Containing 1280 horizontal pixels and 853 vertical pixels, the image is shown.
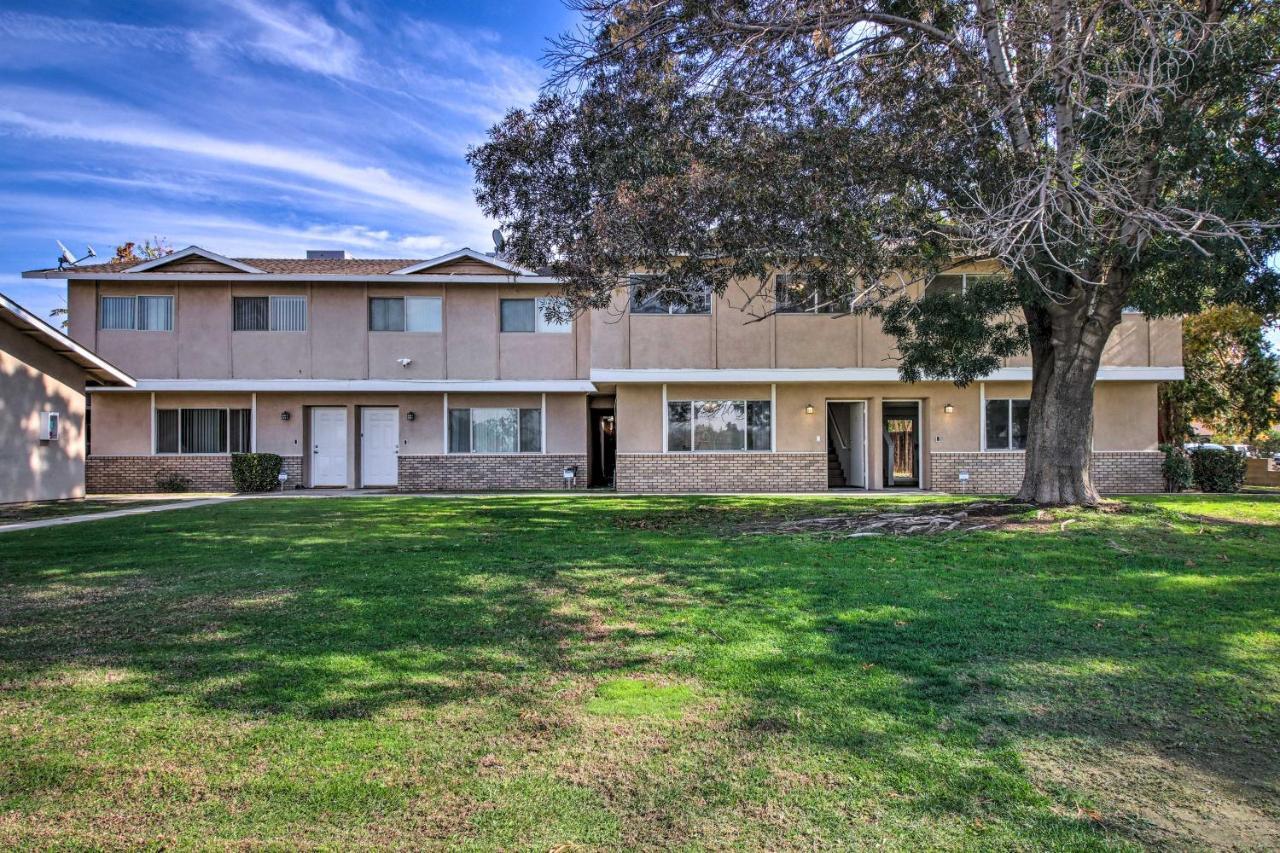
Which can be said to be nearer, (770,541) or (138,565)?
(138,565)

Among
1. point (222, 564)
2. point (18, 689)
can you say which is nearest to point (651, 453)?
point (222, 564)

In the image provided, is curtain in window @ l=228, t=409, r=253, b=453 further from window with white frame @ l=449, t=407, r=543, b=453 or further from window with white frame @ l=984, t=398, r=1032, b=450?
window with white frame @ l=984, t=398, r=1032, b=450

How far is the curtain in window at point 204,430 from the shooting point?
18.5 m

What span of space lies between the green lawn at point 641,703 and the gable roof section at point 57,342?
27.9 feet

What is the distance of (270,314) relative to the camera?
1833 cm

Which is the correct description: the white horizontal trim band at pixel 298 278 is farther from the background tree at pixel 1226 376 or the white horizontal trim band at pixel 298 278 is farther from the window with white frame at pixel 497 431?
the background tree at pixel 1226 376

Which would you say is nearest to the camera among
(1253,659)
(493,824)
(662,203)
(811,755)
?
(493,824)

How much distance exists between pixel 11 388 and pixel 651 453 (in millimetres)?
12757

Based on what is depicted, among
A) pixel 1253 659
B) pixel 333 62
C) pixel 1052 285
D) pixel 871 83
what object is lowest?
pixel 1253 659

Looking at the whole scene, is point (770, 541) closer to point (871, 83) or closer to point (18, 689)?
point (871, 83)

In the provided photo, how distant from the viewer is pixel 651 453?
17.6m

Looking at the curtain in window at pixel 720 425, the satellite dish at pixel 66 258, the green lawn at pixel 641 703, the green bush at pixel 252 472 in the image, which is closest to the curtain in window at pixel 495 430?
the curtain in window at pixel 720 425

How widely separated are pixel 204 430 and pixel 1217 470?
2547 centimetres

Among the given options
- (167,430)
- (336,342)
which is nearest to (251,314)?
(336,342)
